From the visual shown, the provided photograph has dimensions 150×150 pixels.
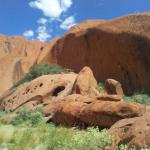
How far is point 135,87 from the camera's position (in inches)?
1222

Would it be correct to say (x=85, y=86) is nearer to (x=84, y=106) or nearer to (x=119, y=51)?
(x=84, y=106)

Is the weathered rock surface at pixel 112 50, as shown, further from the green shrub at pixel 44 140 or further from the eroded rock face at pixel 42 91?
the green shrub at pixel 44 140

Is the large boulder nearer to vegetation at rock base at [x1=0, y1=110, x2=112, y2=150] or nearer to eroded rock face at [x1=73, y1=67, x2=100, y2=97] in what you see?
eroded rock face at [x1=73, y1=67, x2=100, y2=97]

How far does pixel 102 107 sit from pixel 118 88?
9.67 meters

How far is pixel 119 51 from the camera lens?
32875 mm

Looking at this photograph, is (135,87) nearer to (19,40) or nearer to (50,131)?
Result: (50,131)

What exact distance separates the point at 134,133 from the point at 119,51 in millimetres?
21759

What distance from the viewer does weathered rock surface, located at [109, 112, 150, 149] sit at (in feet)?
35.2

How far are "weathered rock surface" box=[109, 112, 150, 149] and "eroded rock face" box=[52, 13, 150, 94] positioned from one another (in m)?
17.2

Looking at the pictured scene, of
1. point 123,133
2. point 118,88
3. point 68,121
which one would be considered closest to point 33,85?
point 118,88

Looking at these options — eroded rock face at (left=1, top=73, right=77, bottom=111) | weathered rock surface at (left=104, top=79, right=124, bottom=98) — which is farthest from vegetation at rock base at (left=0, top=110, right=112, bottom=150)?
weathered rock surface at (left=104, top=79, right=124, bottom=98)

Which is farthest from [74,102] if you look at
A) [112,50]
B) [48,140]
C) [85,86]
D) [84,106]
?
[112,50]

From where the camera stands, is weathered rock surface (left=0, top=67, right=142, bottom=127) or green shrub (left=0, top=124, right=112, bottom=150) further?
weathered rock surface (left=0, top=67, right=142, bottom=127)

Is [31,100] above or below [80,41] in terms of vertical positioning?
below
